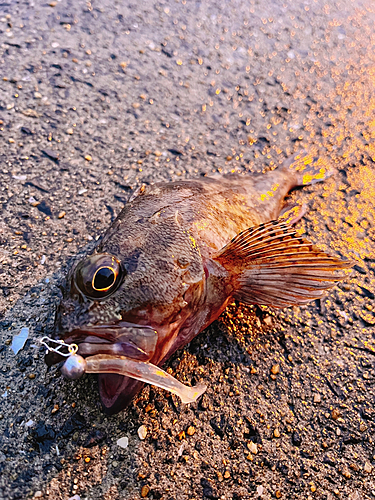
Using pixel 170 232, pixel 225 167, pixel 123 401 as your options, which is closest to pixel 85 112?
pixel 225 167

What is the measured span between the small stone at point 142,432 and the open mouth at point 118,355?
0.44 meters

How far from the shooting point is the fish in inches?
77.4

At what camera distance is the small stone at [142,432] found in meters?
2.35

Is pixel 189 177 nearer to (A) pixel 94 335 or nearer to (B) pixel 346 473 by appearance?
(A) pixel 94 335

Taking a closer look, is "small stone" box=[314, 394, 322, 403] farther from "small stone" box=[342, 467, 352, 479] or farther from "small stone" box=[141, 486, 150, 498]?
"small stone" box=[141, 486, 150, 498]

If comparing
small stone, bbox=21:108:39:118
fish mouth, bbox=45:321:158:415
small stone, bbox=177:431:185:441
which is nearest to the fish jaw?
fish mouth, bbox=45:321:158:415

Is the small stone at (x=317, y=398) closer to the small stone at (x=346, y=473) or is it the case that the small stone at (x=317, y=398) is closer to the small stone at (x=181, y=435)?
the small stone at (x=346, y=473)

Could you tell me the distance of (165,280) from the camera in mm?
2186

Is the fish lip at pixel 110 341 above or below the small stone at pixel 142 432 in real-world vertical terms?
above

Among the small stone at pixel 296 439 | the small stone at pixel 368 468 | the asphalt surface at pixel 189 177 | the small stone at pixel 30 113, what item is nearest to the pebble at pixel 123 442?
the asphalt surface at pixel 189 177

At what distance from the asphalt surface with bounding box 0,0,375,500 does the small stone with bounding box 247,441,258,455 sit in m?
0.01

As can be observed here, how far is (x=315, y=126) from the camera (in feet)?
15.6

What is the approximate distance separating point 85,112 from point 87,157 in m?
0.70

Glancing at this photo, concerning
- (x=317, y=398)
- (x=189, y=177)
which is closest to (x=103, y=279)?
(x=317, y=398)
